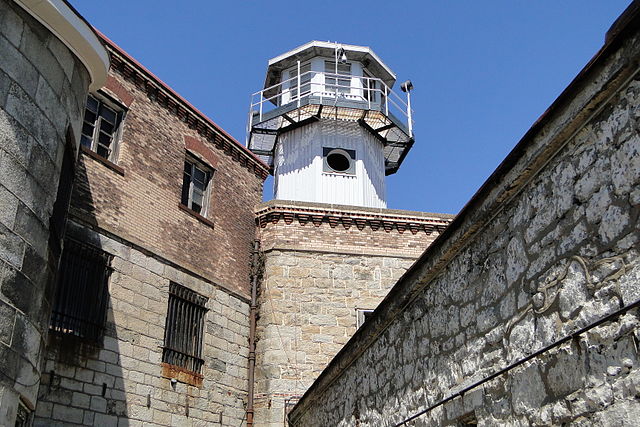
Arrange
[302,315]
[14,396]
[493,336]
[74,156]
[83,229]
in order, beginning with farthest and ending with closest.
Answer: [302,315]
[83,229]
[74,156]
[14,396]
[493,336]

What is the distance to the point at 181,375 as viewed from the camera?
12.3 m

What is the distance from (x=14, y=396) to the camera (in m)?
5.71

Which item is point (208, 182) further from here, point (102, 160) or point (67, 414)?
point (67, 414)

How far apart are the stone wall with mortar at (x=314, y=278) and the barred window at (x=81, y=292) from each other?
4287 mm

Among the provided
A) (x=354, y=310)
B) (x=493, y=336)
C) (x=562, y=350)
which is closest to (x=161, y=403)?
(x=354, y=310)

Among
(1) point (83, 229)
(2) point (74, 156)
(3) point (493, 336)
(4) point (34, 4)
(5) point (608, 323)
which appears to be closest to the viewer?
(5) point (608, 323)

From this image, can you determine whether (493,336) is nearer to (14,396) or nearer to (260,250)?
(14,396)

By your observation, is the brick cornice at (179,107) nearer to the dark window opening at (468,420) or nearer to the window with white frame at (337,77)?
the window with white frame at (337,77)

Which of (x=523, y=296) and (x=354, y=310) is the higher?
(x=354, y=310)

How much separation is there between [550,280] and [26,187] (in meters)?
4.61

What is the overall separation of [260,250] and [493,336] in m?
10.8

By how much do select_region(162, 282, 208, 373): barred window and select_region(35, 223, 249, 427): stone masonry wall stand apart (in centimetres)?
15

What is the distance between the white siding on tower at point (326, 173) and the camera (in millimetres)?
20609

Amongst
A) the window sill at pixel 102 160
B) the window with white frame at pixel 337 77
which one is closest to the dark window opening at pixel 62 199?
Result: the window sill at pixel 102 160
